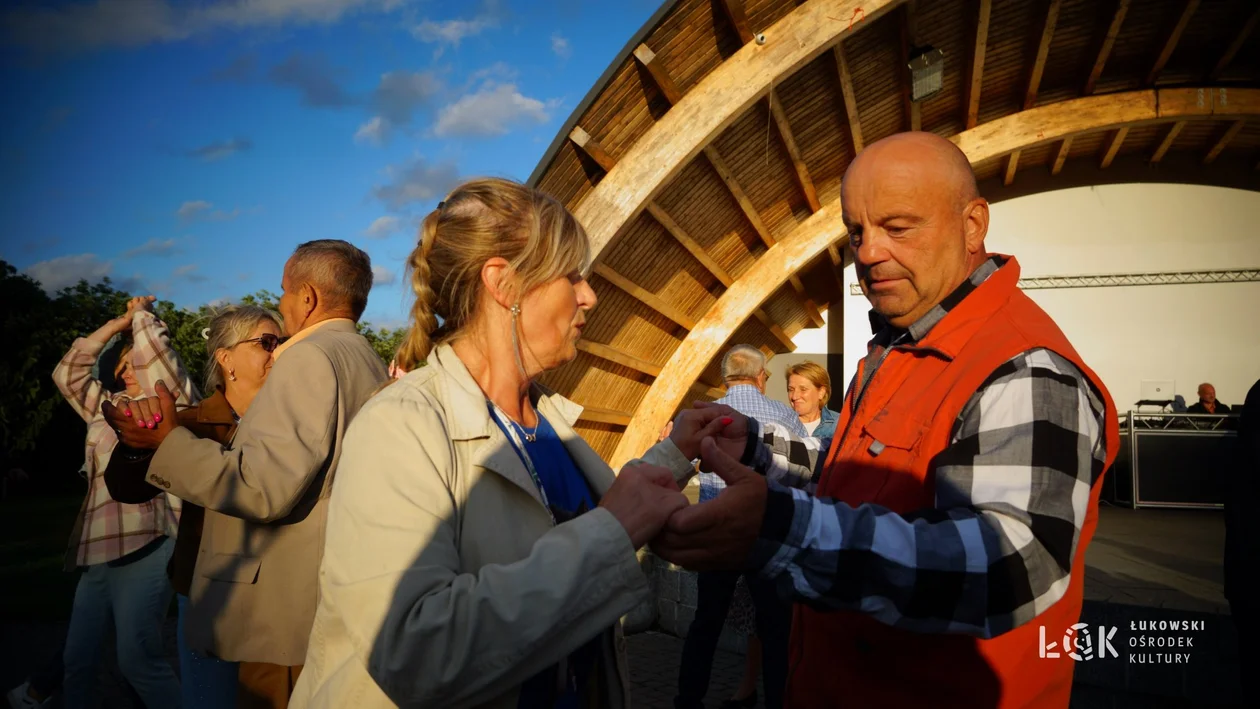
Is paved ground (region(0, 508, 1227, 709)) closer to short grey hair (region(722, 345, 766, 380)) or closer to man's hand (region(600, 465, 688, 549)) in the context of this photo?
short grey hair (region(722, 345, 766, 380))

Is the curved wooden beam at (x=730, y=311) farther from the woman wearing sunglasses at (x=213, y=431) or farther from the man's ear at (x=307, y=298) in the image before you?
the man's ear at (x=307, y=298)

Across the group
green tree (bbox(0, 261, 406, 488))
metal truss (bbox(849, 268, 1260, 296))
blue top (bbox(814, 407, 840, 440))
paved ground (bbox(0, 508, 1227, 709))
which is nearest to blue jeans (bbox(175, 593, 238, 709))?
paved ground (bbox(0, 508, 1227, 709))

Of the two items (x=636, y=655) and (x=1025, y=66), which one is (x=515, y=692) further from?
(x=1025, y=66)

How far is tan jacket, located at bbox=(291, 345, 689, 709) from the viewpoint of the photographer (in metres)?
1.54

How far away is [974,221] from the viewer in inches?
83.7

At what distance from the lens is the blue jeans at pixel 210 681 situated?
304 cm

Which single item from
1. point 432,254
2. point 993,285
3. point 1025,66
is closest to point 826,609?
point 993,285

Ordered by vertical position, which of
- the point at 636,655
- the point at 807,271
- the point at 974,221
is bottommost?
the point at 636,655

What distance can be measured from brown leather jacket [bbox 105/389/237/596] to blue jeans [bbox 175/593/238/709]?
376mm

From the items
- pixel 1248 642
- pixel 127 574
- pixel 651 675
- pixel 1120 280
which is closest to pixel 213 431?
pixel 127 574

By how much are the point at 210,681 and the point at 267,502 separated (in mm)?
913

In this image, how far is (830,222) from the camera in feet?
37.2

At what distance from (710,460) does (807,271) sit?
1232cm

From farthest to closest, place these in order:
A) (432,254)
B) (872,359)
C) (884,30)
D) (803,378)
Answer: (884,30), (803,378), (872,359), (432,254)
